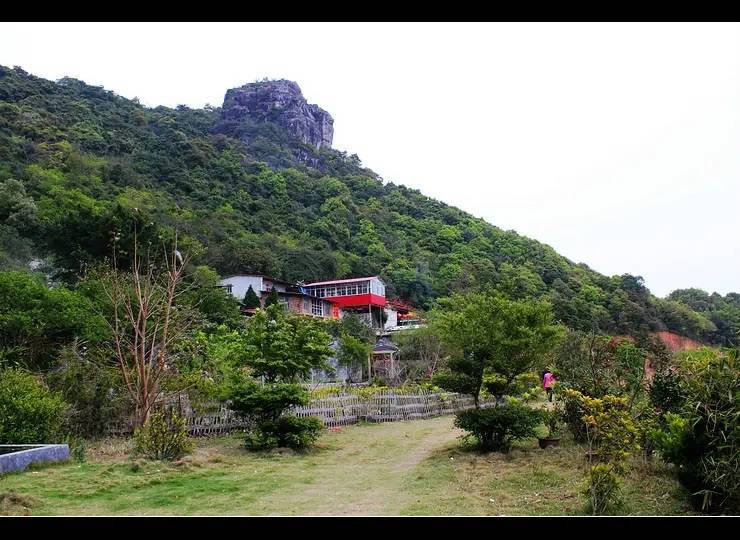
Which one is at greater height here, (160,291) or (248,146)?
(248,146)

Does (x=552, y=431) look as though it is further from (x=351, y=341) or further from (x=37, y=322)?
(x=351, y=341)

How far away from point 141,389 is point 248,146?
210 feet

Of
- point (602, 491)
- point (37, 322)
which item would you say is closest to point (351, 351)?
point (37, 322)

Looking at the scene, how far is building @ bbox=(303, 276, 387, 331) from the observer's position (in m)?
37.9

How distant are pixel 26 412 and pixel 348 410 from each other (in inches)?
293

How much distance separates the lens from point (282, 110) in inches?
3346

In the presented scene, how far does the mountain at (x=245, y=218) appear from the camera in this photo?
25.8 m

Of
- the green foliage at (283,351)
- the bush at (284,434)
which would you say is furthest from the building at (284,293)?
the bush at (284,434)

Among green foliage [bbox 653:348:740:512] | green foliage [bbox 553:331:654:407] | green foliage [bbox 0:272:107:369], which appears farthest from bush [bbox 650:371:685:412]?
green foliage [bbox 0:272:107:369]

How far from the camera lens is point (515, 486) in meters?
6.47

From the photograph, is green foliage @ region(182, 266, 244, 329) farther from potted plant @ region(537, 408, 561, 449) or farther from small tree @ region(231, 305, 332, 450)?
potted plant @ region(537, 408, 561, 449)
